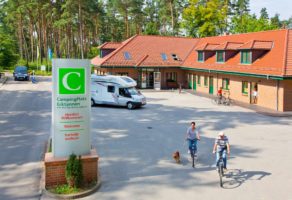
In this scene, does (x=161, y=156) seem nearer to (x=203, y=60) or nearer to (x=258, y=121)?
(x=258, y=121)

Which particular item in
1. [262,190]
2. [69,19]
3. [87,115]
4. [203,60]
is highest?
[69,19]

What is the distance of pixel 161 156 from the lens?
599 inches

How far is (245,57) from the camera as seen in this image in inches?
1299

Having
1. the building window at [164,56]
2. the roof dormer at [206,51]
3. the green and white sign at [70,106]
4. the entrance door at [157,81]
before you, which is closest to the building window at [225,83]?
the roof dormer at [206,51]

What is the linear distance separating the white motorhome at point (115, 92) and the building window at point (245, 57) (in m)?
10.5

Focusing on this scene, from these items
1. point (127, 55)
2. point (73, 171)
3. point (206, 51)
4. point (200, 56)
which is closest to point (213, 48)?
point (206, 51)

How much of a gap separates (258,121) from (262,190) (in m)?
13.0

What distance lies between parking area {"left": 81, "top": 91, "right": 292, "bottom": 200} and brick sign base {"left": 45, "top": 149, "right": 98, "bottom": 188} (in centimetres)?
66

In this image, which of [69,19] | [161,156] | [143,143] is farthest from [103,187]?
[69,19]

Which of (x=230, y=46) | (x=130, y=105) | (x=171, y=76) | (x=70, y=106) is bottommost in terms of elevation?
(x=130, y=105)

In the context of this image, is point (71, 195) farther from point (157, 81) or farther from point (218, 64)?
point (157, 81)

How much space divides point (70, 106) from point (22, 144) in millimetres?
6650

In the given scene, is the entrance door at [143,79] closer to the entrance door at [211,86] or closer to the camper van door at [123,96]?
the entrance door at [211,86]

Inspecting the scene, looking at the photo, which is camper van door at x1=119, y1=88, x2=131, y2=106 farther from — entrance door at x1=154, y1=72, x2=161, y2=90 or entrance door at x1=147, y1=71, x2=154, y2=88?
entrance door at x1=154, y1=72, x2=161, y2=90
